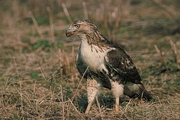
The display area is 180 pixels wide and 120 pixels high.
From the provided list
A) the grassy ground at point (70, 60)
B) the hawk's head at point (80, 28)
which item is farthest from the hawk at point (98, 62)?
the grassy ground at point (70, 60)

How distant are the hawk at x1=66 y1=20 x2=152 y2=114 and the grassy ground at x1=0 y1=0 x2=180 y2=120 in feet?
0.96

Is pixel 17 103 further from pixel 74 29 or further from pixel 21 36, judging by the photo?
pixel 21 36

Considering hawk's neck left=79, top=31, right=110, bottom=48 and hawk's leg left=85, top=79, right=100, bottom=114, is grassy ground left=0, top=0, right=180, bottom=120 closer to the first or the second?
hawk's leg left=85, top=79, right=100, bottom=114

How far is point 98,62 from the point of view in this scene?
19.0 ft

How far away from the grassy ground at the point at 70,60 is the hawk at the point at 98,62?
29 cm

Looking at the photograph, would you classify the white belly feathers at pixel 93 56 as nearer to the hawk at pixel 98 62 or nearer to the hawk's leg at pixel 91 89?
the hawk at pixel 98 62

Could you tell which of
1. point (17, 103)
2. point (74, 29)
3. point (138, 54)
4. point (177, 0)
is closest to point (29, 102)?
point (17, 103)

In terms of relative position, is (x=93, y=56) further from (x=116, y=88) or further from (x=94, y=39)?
(x=116, y=88)

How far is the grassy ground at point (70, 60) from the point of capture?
5891mm

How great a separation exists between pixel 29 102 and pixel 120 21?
5.92 metres

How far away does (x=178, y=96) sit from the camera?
7.13 m

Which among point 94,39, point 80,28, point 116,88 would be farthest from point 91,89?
point 80,28

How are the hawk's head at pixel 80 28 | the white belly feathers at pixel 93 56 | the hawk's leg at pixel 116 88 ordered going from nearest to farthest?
1. the white belly feathers at pixel 93 56
2. the hawk's head at pixel 80 28
3. the hawk's leg at pixel 116 88

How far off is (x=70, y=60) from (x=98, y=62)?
3173 mm
